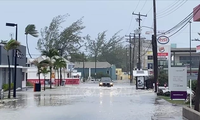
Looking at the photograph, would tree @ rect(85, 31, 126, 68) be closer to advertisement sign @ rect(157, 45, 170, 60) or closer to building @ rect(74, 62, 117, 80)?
building @ rect(74, 62, 117, 80)

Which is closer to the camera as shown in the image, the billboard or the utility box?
the billboard

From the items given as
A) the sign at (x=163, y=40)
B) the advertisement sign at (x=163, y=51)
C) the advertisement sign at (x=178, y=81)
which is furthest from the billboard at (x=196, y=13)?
the advertisement sign at (x=163, y=51)

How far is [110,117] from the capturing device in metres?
18.7

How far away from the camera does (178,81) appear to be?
91.0 ft

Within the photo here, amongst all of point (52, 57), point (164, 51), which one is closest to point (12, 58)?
point (52, 57)

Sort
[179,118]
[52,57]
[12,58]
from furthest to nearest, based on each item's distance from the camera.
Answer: [52,57] < [12,58] < [179,118]

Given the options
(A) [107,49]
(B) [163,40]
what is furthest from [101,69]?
(B) [163,40]

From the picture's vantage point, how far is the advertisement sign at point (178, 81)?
27359mm

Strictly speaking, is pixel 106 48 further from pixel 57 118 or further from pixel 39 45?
pixel 57 118

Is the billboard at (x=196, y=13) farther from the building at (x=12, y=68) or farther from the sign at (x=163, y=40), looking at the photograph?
the building at (x=12, y=68)

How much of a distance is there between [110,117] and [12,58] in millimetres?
31125

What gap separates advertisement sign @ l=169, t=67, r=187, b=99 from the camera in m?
27.4

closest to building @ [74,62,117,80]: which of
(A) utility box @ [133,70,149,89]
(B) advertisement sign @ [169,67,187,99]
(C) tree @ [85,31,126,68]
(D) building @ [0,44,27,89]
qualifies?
(C) tree @ [85,31,126,68]

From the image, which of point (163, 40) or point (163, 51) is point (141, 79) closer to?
point (163, 51)
